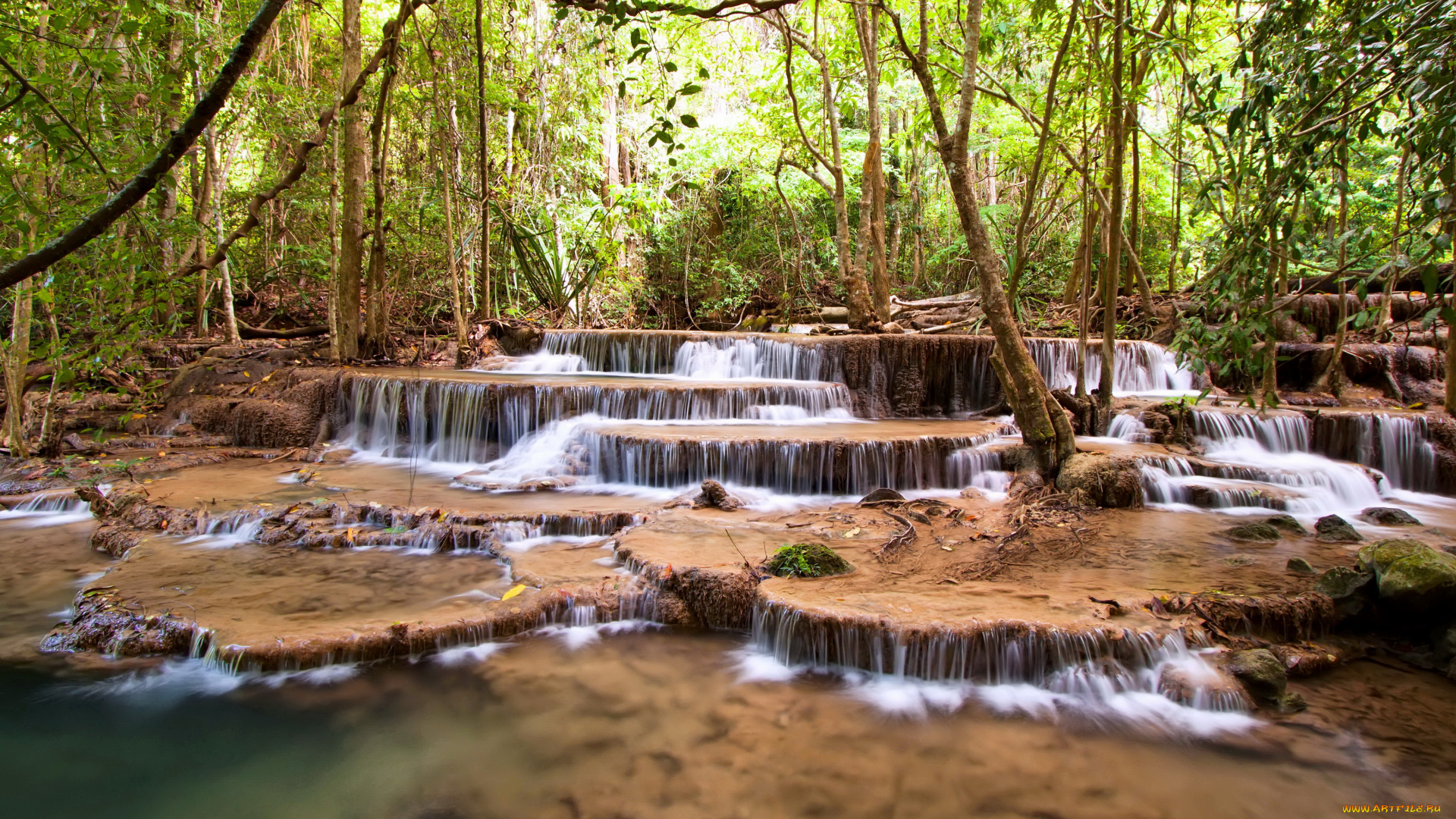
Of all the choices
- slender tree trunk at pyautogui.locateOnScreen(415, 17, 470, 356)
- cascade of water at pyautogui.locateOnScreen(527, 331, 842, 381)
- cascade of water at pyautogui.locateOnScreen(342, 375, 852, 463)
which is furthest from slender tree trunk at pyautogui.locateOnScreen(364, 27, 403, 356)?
cascade of water at pyautogui.locateOnScreen(527, 331, 842, 381)

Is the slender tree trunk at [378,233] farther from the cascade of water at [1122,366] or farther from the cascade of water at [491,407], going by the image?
the cascade of water at [1122,366]

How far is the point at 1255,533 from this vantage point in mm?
5555

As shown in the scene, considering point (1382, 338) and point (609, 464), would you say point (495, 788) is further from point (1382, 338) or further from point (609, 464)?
point (1382, 338)

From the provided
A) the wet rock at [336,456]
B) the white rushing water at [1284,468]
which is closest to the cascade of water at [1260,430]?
the white rushing water at [1284,468]

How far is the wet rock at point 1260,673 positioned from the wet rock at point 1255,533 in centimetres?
211

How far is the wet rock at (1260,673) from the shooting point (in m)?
3.56

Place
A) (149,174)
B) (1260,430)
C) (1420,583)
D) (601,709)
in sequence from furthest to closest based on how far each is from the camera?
(1260,430) → (1420,583) → (601,709) → (149,174)

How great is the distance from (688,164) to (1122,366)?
9832 millimetres

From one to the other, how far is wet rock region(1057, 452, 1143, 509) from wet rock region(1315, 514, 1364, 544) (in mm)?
1284

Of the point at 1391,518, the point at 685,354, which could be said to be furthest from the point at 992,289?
the point at 685,354

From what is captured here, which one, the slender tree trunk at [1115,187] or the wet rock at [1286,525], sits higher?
the slender tree trunk at [1115,187]

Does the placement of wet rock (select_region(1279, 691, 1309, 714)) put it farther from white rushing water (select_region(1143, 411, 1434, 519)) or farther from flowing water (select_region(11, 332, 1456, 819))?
white rushing water (select_region(1143, 411, 1434, 519))

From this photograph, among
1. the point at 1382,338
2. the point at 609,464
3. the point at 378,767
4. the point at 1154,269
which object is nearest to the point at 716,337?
the point at 609,464

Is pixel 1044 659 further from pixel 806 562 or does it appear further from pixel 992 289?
pixel 992 289
